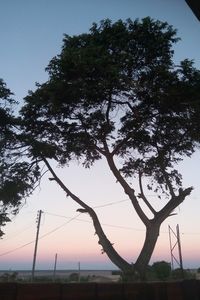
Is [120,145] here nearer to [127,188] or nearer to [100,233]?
[127,188]

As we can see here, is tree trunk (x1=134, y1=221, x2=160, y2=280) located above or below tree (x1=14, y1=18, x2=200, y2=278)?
below

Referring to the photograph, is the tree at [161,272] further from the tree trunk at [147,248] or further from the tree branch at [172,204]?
the tree branch at [172,204]

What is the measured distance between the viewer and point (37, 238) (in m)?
35.6

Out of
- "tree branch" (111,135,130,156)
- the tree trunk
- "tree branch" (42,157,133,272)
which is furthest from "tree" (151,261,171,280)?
"tree branch" (111,135,130,156)

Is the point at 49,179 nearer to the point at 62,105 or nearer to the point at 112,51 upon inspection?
the point at 62,105

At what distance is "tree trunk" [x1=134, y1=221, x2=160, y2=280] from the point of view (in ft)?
42.8
